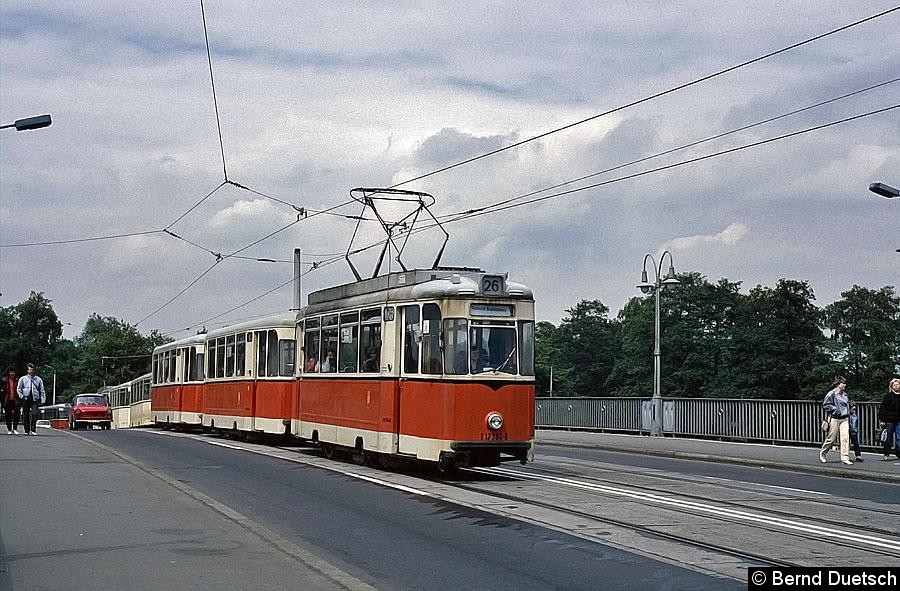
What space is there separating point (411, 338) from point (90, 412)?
43.6 metres

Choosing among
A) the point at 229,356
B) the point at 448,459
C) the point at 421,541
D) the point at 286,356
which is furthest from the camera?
the point at 229,356

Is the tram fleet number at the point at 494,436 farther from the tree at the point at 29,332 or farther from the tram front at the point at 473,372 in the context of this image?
the tree at the point at 29,332

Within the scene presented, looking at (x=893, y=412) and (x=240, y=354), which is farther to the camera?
(x=240, y=354)

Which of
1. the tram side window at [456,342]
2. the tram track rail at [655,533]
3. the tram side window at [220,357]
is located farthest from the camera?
the tram side window at [220,357]

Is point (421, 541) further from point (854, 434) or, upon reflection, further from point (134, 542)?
point (854, 434)

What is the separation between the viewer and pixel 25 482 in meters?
16.6

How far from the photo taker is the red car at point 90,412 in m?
59.4

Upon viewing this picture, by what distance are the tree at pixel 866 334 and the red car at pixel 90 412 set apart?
134 ft

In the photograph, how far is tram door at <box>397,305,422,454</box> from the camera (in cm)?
1966

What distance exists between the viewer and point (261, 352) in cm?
3070

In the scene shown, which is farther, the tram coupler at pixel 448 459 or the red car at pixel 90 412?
the red car at pixel 90 412

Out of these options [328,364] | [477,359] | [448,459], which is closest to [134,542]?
[448,459]

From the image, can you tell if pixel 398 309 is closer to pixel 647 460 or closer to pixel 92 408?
pixel 647 460

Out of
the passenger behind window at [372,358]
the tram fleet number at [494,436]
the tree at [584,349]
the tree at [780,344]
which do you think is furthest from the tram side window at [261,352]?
the tree at [584,349]
